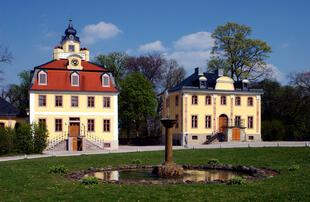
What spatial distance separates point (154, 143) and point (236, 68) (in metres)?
15.4

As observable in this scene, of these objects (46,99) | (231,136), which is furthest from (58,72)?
(231,136)

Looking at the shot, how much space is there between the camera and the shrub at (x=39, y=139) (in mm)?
31594

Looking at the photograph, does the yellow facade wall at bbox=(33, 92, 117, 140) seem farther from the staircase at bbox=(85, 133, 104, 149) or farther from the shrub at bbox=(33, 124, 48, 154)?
the shrub at bbox=(33, 124, 48, 154)

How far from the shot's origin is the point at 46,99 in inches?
1425

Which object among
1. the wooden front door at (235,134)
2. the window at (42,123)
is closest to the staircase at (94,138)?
the window at (42,123)

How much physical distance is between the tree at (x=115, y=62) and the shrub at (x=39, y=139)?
24336 mm

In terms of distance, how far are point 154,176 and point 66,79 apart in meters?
24.8

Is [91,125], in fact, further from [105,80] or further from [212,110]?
[212,110]

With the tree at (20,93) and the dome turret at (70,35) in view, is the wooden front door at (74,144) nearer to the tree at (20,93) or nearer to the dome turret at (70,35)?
the dome turret at (70,35)

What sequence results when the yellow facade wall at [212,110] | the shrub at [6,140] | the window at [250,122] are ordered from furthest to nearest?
the window at [250,122]
the yellow facade wall at [212,110]
the shrub at [6,140]

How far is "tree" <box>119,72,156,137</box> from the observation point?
1900 inches

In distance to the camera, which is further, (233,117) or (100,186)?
(233,117)

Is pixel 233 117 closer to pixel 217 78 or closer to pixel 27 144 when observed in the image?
pixel 217 78

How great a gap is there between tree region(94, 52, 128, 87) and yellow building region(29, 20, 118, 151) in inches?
651
